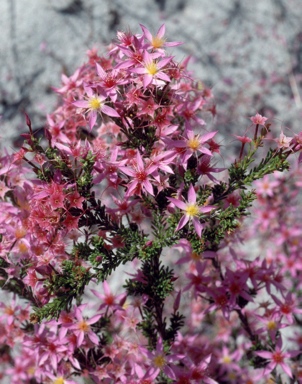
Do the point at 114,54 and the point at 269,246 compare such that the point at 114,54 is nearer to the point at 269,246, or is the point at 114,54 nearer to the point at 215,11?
the point at 269,246

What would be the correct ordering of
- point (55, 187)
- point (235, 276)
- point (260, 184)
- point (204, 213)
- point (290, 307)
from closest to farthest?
1. point (55, 187)
2. point (204, 213)
3. point (235, 276)
4. point (290, 307)
5. point (260, 184)

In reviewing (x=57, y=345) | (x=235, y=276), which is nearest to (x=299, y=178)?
(x=235, y=276)

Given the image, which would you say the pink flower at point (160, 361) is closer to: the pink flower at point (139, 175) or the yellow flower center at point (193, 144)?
the pink flower at point (139, 175)

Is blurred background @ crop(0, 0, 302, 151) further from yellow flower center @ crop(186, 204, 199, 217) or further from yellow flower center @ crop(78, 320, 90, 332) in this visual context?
yellow flower center @ crop(186, 204, 199, 217)

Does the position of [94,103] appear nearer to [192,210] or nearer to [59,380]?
[192,210]

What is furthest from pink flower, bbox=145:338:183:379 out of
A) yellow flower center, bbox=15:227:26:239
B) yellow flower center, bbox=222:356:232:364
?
yellow flower center, bbox=222:356:232:364
